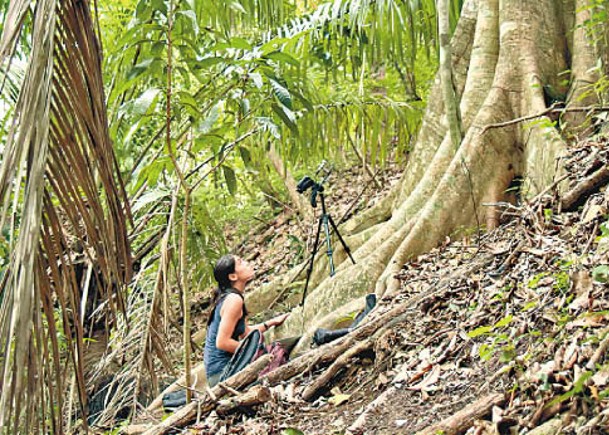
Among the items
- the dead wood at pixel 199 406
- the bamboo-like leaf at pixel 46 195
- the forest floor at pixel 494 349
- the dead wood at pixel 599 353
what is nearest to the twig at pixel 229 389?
the dead wood at pixel 199 406

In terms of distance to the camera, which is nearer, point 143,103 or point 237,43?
point 143,103

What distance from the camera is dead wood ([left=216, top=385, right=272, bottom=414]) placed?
341cm

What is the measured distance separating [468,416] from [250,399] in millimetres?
1453

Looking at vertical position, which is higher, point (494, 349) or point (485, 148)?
point (485, 148)

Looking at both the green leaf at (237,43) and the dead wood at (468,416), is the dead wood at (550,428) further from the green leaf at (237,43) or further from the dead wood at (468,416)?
the green leaf at (237,43)

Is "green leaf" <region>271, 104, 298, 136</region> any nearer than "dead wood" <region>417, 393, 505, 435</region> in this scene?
No

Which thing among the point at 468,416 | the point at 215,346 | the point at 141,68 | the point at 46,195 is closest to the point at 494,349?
the point at 468,416

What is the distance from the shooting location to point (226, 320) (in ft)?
14.8

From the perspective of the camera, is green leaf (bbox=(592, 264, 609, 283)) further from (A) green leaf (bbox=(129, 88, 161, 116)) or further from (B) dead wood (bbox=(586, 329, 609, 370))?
(A) green leaf (bbox=(129, 88, 161, 116))

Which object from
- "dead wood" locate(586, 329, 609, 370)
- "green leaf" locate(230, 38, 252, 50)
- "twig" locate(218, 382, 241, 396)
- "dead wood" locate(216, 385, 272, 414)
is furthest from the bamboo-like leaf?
"twig" locate(218, 382, 241, 396)

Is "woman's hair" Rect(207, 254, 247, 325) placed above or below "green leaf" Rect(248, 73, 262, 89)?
below

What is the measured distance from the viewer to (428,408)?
2.66 meters

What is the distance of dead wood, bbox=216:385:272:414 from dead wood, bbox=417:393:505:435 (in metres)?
1.30

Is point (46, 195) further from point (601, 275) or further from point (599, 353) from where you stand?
point (601, 275)
